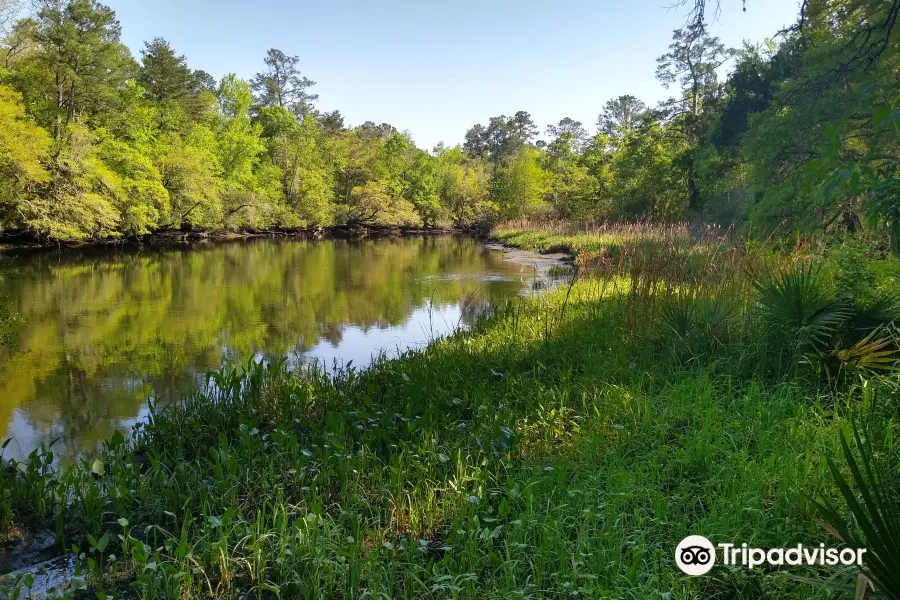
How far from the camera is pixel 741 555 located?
2449 millimetres

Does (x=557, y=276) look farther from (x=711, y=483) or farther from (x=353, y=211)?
(x=353, y=211)

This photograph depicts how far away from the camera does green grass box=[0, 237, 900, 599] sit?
8.34 feet

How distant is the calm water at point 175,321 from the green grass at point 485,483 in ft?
6.88

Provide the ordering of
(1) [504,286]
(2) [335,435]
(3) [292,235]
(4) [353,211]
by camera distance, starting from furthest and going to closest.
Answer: (4) [353,211], (3) [292,235], (1) [504,286], (2) [335,435]

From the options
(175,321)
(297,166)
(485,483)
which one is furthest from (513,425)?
(297,166)

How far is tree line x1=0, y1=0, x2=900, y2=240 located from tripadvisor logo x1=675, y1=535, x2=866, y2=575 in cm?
159

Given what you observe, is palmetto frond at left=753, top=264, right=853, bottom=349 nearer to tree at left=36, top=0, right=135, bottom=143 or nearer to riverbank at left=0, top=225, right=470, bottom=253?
tree at left=36, top=0, right=135, bottom=143

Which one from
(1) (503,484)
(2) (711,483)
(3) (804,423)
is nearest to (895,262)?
(3) (804,423)

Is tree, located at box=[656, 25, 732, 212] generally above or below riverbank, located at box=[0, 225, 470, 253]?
above

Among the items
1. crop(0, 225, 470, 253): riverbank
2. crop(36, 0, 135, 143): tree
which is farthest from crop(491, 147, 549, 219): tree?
crop(36, 0, 135, 143): tree

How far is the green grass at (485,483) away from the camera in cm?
254

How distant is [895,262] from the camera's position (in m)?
5.65

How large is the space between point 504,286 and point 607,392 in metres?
12.3

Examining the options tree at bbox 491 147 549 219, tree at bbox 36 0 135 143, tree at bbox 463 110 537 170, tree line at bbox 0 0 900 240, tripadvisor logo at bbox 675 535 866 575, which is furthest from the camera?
tree at bbox 463 110 537 170
